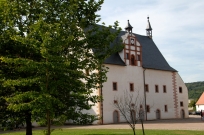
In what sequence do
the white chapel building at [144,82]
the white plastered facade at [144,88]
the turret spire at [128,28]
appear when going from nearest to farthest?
the white plastered facade at [144,88] → the white chapel building at [144,82] → the turret spire at [128,28]

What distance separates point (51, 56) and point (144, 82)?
1245 inches

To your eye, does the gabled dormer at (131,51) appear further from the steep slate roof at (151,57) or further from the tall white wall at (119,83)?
the steep slate roof at (151,57)

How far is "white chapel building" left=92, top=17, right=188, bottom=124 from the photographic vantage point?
36000mm

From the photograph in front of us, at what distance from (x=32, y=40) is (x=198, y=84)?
19477cm

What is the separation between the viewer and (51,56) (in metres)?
10.1

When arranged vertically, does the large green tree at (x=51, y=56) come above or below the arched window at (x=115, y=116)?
above

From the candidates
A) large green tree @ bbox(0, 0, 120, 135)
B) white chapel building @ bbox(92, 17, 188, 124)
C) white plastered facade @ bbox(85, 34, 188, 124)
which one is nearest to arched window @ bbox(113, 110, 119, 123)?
white chapel building @ bbox(92, 17, 188, 124)

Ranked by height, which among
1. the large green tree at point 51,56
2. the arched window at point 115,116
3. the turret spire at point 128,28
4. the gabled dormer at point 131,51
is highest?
the turret spire at point 128,28

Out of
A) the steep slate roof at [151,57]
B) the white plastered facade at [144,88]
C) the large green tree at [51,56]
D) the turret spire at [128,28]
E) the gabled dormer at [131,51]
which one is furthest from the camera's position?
the turret spire at [128,28]

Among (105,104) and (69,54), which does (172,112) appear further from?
(69,54)

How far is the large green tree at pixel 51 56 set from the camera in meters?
10.4

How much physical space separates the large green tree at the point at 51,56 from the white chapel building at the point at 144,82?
21.4m

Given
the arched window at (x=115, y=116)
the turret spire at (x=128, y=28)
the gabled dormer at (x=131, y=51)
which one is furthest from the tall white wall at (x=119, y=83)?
the turret spire at (x=128, y=28)

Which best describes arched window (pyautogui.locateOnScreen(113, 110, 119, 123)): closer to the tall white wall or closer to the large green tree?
the tall white wall
